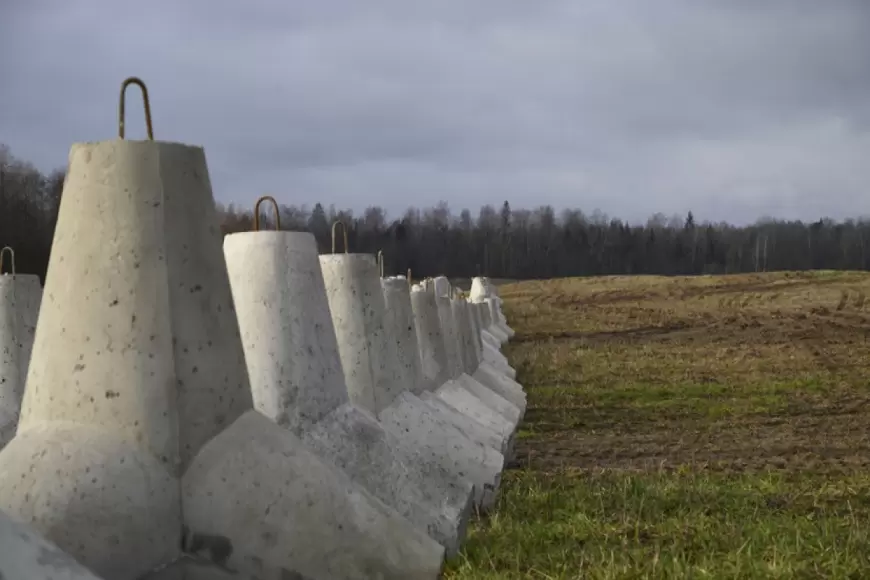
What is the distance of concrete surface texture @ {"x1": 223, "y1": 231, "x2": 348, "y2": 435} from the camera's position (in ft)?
15.1

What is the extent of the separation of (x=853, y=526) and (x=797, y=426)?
18.2 feet

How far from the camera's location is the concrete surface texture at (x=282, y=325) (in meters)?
4.61

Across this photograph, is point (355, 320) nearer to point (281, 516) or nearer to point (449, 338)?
point (281, 516)

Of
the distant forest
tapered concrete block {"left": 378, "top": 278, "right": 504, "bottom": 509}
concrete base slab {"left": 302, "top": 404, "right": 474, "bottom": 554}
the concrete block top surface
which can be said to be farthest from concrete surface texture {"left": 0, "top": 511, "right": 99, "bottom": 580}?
the distant forest

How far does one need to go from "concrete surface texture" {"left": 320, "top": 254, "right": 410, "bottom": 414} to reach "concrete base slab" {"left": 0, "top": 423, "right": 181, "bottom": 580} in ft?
7.92

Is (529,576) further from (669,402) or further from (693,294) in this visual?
(693,294)

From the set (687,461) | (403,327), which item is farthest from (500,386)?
(403,327)

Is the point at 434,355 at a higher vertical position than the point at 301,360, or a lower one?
lower

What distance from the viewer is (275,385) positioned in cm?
460

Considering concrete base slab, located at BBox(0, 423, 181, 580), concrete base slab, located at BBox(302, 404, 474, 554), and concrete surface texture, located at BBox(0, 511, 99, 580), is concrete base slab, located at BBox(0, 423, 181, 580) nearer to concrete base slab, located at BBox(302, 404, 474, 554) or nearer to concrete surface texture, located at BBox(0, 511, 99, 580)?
concrete surface texture, located at BBox(0, 511, 99, 580)

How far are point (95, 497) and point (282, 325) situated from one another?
152 centimetres

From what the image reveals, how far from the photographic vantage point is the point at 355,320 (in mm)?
5844

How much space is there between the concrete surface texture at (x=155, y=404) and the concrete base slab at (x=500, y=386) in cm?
724

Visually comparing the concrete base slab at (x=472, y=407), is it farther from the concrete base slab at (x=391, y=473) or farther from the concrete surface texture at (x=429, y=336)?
the concrete base slab at (x=391, y=473)
